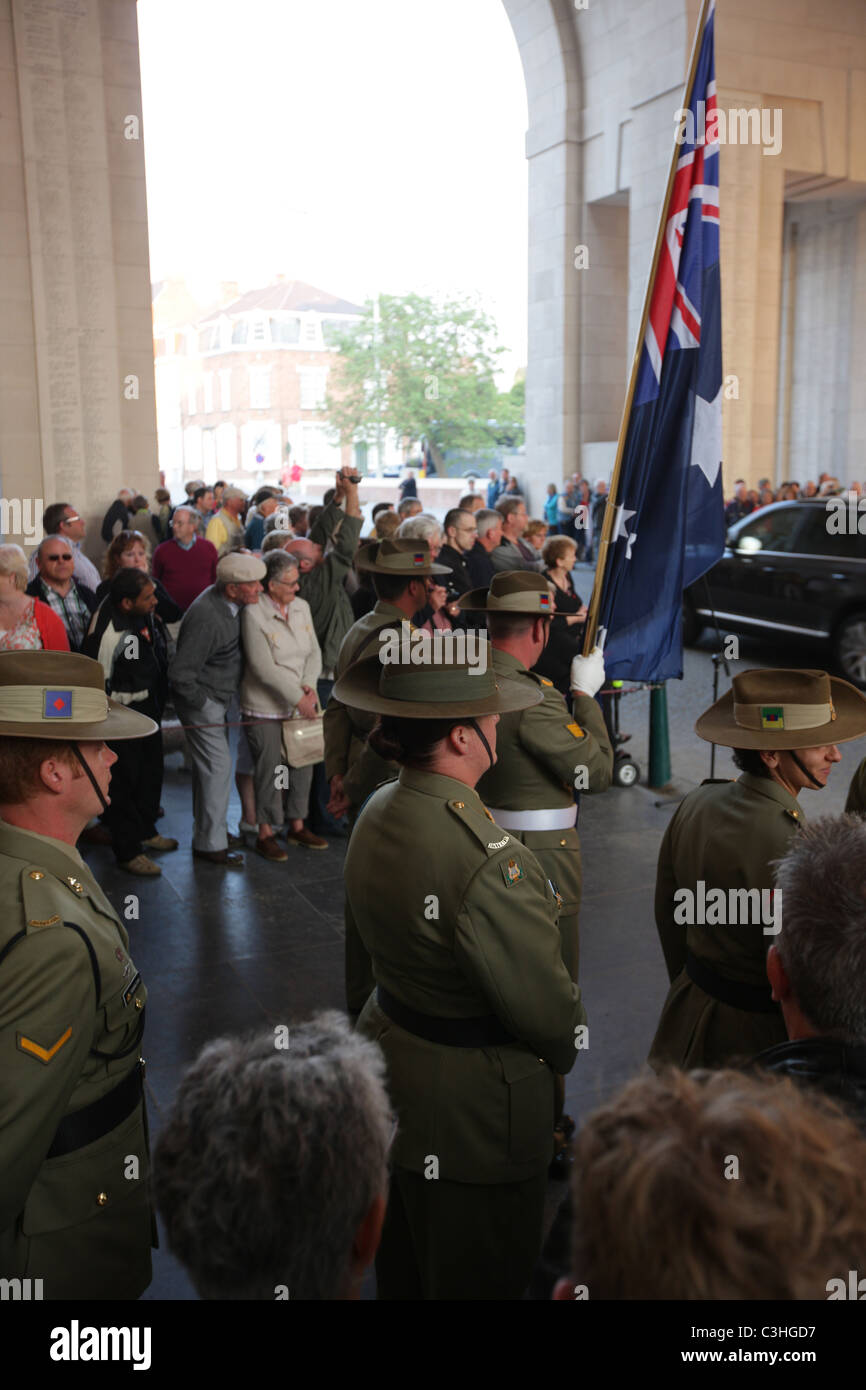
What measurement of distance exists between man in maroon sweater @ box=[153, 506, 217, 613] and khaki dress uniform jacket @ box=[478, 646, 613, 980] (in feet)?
20.9

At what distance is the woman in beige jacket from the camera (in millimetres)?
7055

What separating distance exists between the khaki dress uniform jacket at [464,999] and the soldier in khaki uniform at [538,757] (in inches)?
48.7

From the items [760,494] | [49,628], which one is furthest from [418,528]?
[760,494]

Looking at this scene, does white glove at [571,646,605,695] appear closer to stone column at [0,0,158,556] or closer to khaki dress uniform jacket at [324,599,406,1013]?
khaki dress uniform jacket at [324,599,406,1013]

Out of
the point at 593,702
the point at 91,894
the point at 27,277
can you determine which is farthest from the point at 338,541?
the point at 27,277

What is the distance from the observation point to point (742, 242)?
2191 cm

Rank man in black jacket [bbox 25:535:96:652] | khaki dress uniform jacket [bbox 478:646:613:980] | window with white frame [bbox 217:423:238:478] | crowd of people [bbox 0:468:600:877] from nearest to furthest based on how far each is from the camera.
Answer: khaki dress uniform jacket [bbox 478:646:613:980], crowd of people [bbox 0:468:600:877], man in black jacket [bbox 25:535:96:652], window with white frame [bbox 217:423:238:478]

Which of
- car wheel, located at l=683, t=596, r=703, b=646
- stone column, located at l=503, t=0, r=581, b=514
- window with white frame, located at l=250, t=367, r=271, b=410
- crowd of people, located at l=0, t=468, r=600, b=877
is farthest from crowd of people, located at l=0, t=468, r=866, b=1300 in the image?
window with white frame, located at l=250, t=367, r=271, b=410

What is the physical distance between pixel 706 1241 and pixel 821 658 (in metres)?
12.0

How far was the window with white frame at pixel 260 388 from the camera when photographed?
2832 inches

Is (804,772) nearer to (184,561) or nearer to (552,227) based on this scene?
(184,561)

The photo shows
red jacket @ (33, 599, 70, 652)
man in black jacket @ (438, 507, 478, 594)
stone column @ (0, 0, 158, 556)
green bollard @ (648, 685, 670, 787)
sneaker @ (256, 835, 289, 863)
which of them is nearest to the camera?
red jacket @ (33, 599, 70, 652)

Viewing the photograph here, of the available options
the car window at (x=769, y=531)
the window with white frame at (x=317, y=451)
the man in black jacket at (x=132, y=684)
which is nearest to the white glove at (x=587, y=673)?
the man in black jacket at (x=132, y=684)

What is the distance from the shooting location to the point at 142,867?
688cm
